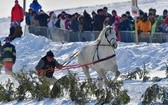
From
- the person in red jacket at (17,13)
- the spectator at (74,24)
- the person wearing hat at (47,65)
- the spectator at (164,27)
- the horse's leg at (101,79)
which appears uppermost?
the person in red jacket at (17,13)

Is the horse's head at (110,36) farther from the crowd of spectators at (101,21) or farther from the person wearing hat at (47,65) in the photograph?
the crowd of spectators at (101,21)

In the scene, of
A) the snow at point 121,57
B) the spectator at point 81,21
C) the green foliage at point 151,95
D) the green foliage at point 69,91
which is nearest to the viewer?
the green foliage at point 151,95

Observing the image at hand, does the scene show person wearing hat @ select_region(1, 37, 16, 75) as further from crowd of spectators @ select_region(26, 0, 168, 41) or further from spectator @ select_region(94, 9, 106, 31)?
spectator @ select_region(94, 9, 106, 31)

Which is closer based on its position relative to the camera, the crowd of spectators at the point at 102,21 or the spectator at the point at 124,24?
the crowd of spectators at the point at 102,21

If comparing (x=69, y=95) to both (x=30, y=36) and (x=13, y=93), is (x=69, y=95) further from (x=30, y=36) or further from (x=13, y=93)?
(x=30, y=36)

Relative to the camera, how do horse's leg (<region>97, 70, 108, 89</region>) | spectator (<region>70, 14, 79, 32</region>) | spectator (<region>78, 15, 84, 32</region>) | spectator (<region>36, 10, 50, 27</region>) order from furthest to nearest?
spectator (<region>36, 10, 50, 27</region>) < spectator (<region>70, 14, 79, 32</region>) < spectator (<region>78, 15, 84, 32</region>) < horse's leg (<region>97, 70, 108, 89</region>)

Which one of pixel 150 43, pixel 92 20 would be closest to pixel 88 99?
pixel 150 43

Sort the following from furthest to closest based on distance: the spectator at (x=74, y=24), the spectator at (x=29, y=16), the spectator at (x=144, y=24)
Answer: the spectator at (x=29, y=16) < the spectator at (x=74, y=24) < the spectator at (x=144, y=24)

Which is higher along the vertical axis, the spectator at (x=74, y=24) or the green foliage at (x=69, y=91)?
the spectator at (x=74, y=24)

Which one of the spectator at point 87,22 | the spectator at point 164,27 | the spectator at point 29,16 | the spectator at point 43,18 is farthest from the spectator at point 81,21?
the spectator at point 29,16

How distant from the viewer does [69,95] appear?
14414 mm

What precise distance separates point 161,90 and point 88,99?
1.97m

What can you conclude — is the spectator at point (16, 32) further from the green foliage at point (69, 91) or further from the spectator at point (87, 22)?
the green foliage at point (69, 91)

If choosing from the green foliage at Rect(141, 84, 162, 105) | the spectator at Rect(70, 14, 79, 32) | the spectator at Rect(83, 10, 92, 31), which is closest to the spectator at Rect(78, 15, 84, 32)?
the spectator at Rect(83, 10, 92, 31)
